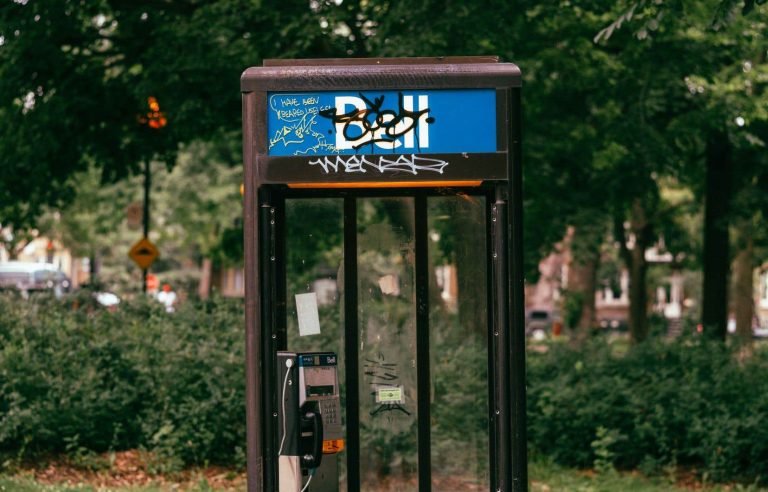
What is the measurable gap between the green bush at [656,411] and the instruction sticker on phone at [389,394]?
297cm

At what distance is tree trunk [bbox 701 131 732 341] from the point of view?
1592 centimetres

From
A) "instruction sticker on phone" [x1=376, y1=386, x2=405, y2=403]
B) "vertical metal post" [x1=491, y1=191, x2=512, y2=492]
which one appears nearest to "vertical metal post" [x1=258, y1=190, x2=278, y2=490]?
"vertical metal post" [x1=491, y1=191, x2=512, y2=492]

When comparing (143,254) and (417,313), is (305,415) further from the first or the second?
(143,254)

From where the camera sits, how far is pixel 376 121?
17.8ft

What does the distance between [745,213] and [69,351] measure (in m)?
10.4

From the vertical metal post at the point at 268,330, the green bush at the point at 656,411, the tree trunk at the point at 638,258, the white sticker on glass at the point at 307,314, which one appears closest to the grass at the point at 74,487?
the white sticker on glass at the point at 307,314

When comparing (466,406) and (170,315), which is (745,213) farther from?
(466,406)

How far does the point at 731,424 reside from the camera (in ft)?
30.3

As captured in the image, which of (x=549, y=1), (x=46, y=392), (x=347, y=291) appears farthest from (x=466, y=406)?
(x=549, y=1)

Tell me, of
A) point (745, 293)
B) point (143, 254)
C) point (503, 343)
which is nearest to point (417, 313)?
point (503, 343)

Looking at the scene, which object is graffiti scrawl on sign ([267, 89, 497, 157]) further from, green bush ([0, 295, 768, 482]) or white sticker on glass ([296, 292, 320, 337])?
green bush ([0, 295, 768, 482])

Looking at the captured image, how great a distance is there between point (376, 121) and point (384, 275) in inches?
67.6

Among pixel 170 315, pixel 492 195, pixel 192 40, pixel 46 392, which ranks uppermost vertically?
pixel 192 40

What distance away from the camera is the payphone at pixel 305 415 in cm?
559
